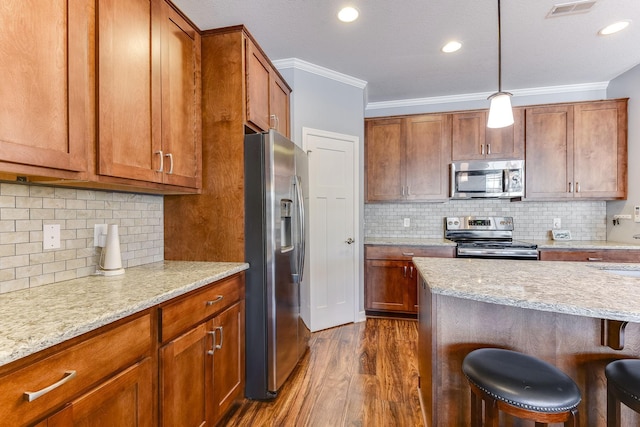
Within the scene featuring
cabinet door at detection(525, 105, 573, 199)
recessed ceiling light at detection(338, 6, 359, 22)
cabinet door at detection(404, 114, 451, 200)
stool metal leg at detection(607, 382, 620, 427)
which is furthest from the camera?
cabinet door at detection(404, 114, 451, 200)

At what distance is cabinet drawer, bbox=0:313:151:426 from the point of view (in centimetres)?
76

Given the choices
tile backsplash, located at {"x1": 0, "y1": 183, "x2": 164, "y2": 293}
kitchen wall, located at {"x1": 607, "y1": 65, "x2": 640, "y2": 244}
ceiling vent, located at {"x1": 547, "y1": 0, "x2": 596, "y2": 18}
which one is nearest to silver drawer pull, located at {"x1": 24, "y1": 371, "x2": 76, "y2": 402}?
tile backsplash, located at {"x1": 0, "y1": 183, "x2": 164, "y2": 293}

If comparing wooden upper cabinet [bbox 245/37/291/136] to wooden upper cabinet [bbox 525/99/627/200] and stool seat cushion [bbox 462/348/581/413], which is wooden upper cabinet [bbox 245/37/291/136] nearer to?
stool seat cushion [bbox 462/348/581/413]

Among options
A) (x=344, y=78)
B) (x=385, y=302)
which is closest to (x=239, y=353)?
(x=385, y=302)

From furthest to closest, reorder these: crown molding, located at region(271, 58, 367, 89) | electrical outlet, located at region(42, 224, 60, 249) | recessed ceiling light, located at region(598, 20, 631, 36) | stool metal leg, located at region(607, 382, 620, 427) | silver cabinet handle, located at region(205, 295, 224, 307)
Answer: crown molding, located at region(271, 58, 367, 89), recessed ceiling light, located at region(598, 20, 631, 36), silver cabinet handle, located at region(205, 295, 224, 307), electrical outlet, located at region(42, 224, 60, 249), stool metal leg, located at region(607, 382, 620, 427)

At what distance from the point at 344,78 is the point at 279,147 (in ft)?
5.39

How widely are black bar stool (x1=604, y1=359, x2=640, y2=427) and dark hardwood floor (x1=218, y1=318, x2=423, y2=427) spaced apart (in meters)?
0.95

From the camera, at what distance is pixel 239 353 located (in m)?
1.90

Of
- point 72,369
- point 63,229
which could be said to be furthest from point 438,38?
point 72,369

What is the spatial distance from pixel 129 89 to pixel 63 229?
758mm

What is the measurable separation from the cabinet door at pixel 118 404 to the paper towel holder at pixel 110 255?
649 mm

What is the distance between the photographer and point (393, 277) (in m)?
3.50

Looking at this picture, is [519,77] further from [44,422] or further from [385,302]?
[44,422]

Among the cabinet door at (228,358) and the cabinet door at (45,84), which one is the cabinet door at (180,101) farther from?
the cabinet door at (228,358)
